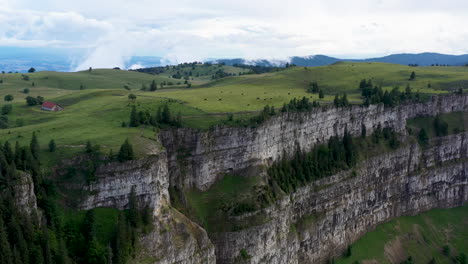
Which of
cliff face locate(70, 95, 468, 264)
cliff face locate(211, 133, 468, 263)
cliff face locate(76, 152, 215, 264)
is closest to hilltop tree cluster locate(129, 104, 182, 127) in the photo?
cliff face locate(70, 95, 468, 264)

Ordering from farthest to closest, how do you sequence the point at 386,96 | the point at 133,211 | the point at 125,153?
the point at 386,96 → the point at 125,153 → the point at 133,211

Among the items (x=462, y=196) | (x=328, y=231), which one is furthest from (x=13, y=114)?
(x=462, y=196)

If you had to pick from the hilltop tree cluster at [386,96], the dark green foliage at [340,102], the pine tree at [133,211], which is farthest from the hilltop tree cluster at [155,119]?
the hilltop tree cluster at [386,96]

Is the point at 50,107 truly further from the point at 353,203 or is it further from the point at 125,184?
the point at 353,203

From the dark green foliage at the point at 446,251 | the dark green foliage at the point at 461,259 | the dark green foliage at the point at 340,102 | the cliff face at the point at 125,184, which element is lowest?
the dark green foliage at the point at 461,259

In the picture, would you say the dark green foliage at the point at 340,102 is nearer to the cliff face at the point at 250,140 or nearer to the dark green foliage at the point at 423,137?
the cliff face at the point at 250,140

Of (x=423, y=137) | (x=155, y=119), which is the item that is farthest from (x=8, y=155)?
(x=423, y=137)
